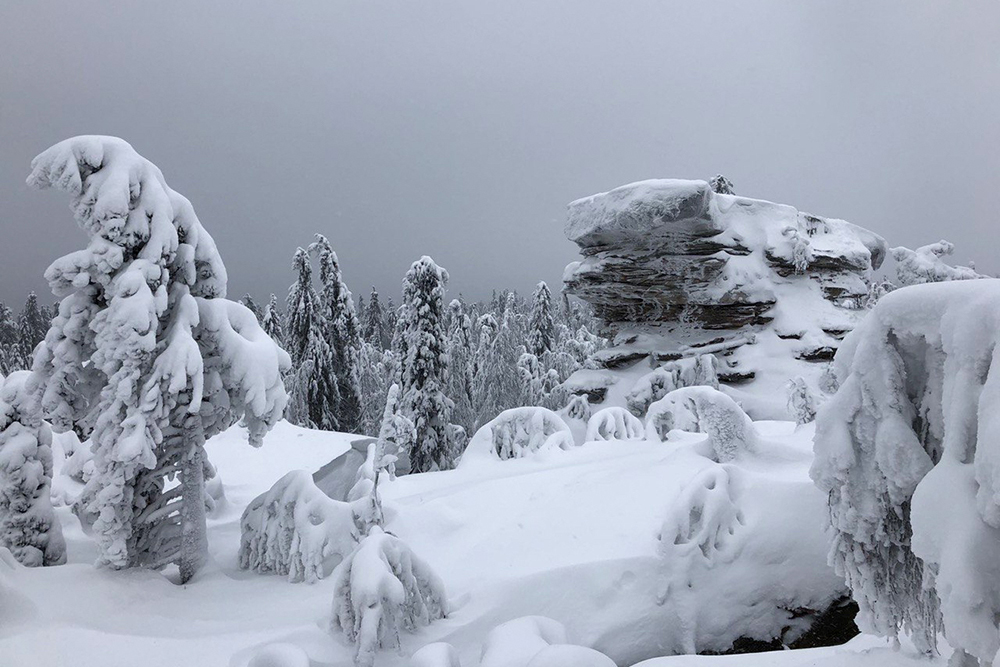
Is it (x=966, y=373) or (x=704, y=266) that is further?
(x=704, y=266)

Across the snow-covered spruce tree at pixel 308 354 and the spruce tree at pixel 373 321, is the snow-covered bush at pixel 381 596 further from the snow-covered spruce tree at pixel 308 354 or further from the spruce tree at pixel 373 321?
the spruce tree at pixel 373 321

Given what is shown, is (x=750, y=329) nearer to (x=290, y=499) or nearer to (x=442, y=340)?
(x=442, y=340)

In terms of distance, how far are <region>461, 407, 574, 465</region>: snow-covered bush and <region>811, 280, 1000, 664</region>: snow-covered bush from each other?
26.7ft

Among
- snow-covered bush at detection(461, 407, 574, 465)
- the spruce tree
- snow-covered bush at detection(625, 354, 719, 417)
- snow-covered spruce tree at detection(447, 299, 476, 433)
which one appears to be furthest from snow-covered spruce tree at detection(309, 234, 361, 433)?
the spruce tree

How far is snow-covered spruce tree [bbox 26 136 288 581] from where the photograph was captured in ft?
19.2

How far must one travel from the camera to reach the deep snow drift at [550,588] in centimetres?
516

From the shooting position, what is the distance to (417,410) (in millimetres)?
20844

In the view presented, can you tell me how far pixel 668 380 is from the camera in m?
18.7

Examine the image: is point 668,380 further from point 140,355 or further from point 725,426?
point 140,355

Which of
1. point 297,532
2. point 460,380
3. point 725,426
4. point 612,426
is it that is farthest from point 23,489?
point 460,380

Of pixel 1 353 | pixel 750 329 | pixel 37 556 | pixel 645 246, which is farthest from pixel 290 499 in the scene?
pixel 1 353

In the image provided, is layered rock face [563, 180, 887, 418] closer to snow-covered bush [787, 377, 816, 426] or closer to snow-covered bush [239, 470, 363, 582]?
snow-covered bush [787, 377, 816, 426]

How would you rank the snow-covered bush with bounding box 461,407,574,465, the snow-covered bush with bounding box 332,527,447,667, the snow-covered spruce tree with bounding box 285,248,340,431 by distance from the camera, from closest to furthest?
the snow-covered bush with bounding box 332,527,447,667, the snow-covered bush with bounding box 461,407,574,465, the snow-covered spruce tree with bounding box 285,248,340,431

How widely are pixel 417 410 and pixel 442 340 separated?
2929 mm
